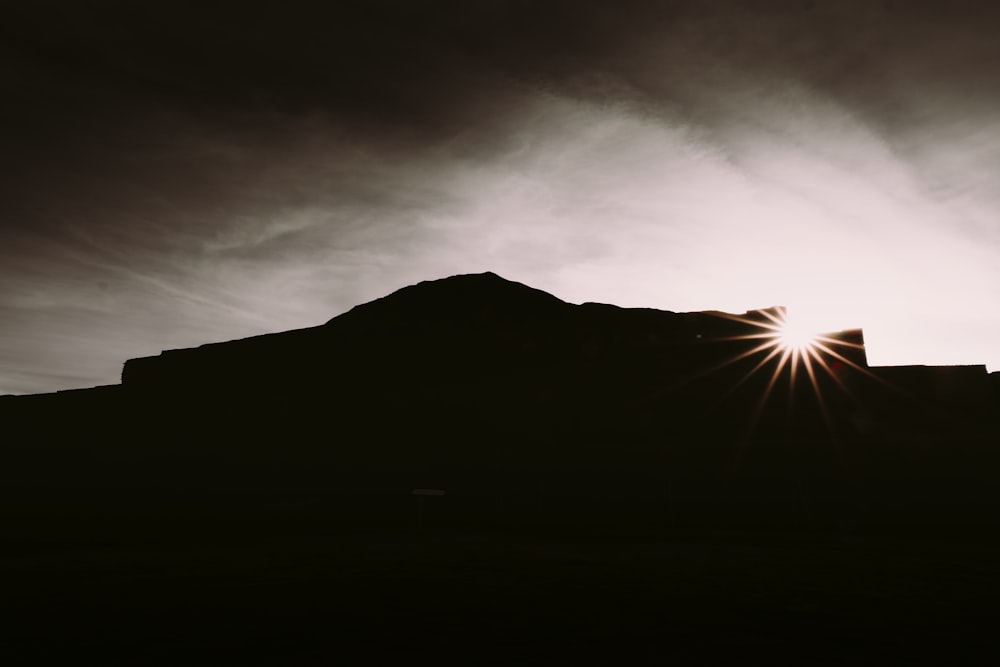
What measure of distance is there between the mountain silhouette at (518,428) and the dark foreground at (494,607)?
19.1ft

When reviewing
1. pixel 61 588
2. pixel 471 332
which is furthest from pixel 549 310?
pixel 61 588

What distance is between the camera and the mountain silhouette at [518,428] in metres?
14.6

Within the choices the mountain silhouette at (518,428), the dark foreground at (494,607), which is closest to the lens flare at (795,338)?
the mountain silhouette at (518,428)

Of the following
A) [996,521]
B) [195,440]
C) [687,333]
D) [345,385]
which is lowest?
[996,521]

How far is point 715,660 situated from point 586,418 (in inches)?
611

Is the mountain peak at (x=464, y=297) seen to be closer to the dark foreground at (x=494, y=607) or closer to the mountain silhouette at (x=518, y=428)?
the mountain silhouette at (x=518, y=428)

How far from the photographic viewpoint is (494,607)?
12.6 ft

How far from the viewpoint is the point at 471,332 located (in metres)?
22.9

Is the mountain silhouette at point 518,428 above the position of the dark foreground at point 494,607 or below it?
above

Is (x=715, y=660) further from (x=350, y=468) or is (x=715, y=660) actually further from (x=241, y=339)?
(x=241, y=339)

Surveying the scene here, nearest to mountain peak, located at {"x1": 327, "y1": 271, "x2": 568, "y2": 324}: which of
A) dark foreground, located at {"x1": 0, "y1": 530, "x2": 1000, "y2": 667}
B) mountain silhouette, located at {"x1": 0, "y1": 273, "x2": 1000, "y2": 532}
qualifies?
mountain silhouette, located at {"x1": 0, "y1": 273, "x2": 1000, "y2": 532}

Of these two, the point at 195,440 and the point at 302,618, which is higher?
the point at 195,440

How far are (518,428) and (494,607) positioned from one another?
1489cm

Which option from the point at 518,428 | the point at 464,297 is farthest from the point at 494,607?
the point at 464,297
